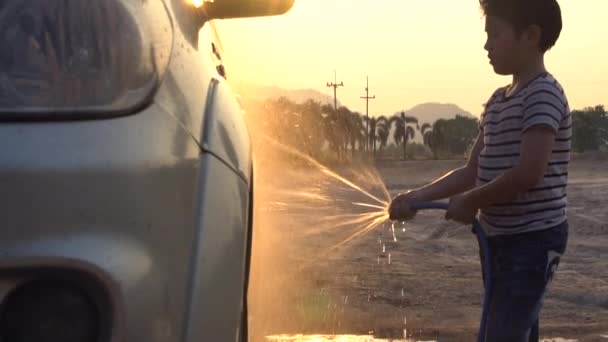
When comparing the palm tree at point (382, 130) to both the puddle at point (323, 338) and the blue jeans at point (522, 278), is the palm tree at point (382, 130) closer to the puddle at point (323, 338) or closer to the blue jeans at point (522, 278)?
the puddle at point (323, 338)

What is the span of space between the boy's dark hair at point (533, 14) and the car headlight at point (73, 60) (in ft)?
4.54

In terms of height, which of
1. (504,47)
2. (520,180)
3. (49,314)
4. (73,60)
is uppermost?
(504,47)

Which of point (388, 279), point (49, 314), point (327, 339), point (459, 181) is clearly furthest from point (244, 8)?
point (388, 279)

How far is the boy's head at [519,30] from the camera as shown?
283cm

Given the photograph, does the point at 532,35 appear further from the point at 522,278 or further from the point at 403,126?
the point at 403,126

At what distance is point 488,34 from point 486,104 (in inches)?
10.4

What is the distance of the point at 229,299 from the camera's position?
1998 millimetres

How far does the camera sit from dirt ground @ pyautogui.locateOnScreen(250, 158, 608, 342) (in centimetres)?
514

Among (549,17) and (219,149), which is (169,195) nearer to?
(219,149)

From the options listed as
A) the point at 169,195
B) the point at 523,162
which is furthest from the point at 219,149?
the point at 523,162

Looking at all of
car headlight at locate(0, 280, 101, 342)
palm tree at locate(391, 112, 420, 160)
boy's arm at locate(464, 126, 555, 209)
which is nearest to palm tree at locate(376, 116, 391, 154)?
palm tree at locate(391, 112, 420, 160)

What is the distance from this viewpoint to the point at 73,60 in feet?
5.79

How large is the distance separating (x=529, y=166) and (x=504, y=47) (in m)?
0.43

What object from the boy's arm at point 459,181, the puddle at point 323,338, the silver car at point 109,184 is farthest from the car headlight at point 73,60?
the puddle at point 323,338
